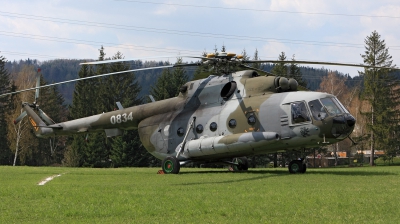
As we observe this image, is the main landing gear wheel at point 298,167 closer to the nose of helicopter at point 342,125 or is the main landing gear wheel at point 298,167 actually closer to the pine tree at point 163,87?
the nose of helicopter at point 342,125

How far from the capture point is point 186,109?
2286 centimetres

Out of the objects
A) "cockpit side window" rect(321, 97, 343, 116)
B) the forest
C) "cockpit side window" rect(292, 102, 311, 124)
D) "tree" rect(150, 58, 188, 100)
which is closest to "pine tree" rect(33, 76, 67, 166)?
the forest

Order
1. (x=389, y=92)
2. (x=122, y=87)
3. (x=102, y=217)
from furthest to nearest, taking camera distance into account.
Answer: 1. (x=122, y=87)
2. (x=389, y=92)
3. (x=102, y=217)

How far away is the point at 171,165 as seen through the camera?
2159cm

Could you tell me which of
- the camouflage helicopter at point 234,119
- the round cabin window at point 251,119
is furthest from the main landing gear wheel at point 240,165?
the round cabin window at point 251,119

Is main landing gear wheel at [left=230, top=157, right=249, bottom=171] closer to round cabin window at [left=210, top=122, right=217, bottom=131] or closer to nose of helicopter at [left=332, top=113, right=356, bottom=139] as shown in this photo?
round cabin window at [left=210, top=122, right=217, bottom=131]

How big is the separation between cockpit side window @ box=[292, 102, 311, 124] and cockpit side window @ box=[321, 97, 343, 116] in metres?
0.77

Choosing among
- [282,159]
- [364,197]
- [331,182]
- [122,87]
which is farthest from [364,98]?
[364,197]

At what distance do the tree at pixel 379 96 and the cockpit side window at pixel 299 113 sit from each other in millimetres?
43692

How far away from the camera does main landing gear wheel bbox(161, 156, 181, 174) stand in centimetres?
2144

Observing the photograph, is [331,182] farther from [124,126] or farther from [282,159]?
[282,159]

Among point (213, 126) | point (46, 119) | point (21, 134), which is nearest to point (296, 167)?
point (213, 126)

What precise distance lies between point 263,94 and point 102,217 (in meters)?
13.0

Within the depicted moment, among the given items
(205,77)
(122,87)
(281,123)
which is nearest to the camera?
(281,123)
